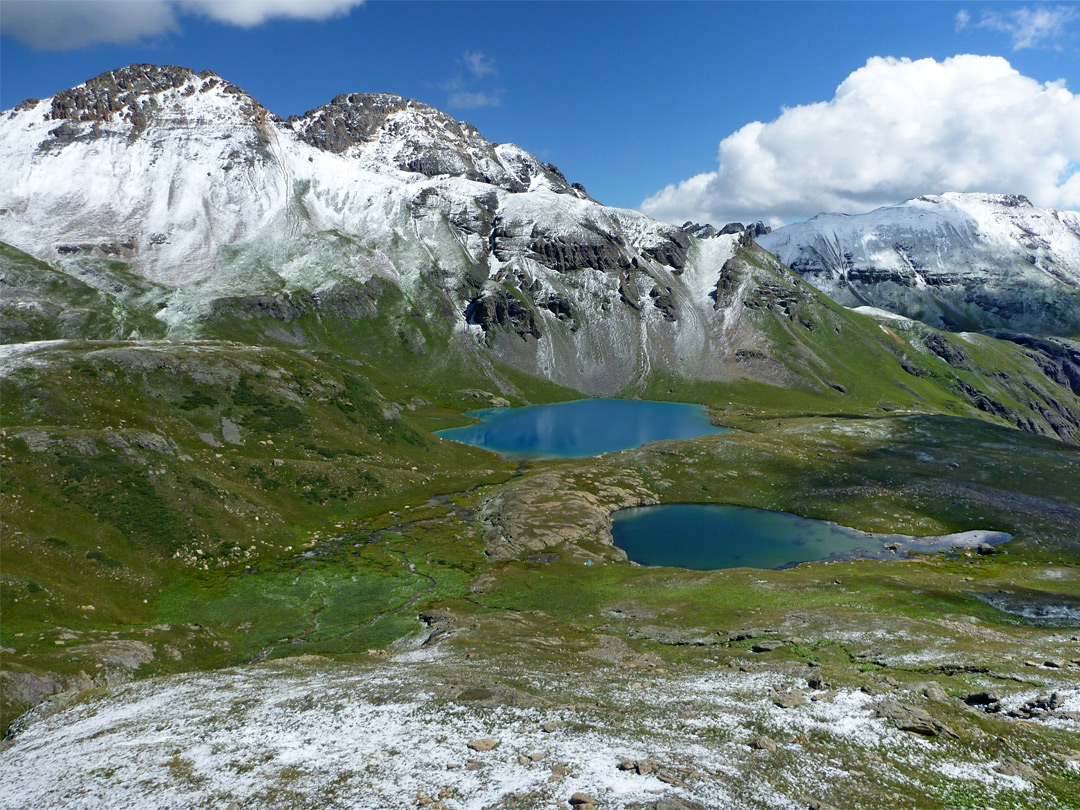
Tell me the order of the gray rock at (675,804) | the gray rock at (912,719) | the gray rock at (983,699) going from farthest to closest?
the gray rock at (983,699), the gray rock at (912,719), the gray rock at (675,804)

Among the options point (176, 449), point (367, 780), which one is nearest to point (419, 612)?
point (367, 780)

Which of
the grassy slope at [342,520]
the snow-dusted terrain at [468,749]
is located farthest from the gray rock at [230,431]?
the snow-dusted terrain at [468,749]

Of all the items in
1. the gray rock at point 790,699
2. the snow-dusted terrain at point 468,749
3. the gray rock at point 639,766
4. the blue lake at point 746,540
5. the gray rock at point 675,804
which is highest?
the gray rock at point 675,804

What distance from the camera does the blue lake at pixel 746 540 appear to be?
82188 millimetres

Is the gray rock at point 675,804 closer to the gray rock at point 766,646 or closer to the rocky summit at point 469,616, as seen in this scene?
the rocky summit at point 469,616

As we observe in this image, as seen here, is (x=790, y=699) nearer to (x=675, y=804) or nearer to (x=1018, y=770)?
(x=1018, y=770)

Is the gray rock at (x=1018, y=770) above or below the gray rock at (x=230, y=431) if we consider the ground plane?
below

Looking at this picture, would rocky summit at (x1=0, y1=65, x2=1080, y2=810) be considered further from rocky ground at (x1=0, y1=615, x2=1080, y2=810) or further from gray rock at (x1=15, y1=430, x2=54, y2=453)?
gray rock at (x1=15, y1=430, x2=54, y2=453)

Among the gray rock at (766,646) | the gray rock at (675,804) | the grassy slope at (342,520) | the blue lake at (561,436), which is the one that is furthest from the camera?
the blue lake at (561,436)

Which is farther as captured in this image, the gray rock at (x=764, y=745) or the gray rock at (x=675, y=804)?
the gray rock at (x=764, y=745)

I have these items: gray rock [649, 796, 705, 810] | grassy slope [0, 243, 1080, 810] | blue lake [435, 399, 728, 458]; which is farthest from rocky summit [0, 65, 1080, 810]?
blue lake [435, 399, 728, 458]

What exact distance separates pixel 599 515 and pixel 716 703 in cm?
6358

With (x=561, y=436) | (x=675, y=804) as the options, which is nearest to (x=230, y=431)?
(x=561, y=436)

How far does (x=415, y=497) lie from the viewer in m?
103
